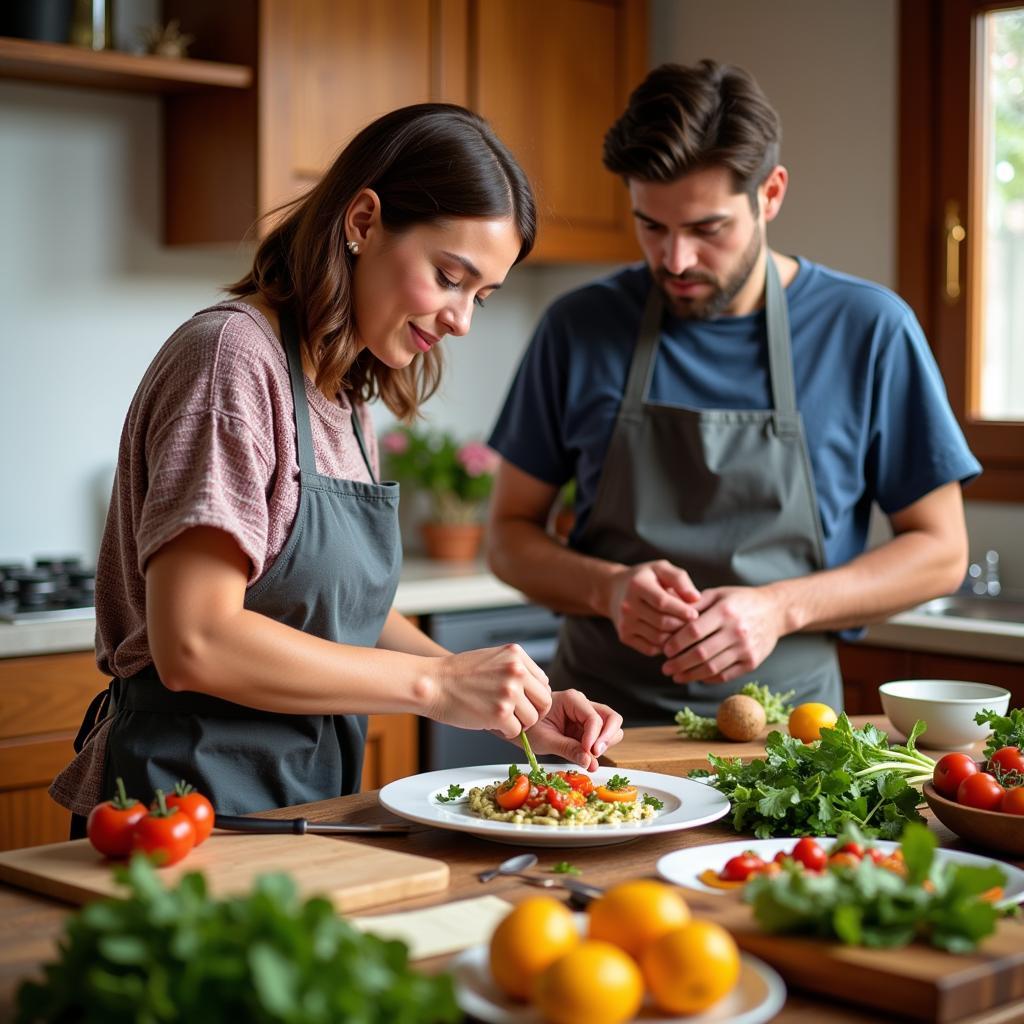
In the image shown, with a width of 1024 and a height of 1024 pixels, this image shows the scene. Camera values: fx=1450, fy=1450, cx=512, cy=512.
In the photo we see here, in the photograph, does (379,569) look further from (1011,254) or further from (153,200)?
(1011,254)

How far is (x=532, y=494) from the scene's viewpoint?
2543mm

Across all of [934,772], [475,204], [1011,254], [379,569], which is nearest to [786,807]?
[934,772]

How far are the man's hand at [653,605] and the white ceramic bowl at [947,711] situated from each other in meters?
0.31

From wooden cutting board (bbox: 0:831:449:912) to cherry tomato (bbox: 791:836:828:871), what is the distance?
32 centimetres

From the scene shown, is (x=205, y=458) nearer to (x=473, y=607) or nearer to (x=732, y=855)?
(x=732, y=855)

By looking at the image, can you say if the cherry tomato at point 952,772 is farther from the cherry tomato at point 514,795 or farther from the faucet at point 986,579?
the faucet at point 986,579

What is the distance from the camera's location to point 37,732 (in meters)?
2.84

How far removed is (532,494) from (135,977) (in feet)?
5.57

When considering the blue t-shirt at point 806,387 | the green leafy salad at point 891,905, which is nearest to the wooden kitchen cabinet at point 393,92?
the blue t-shirt at point 806,387

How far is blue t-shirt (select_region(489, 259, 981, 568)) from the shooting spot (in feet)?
7.71

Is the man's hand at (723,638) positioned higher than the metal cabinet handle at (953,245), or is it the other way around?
the metal cabinet handle at (953,245)

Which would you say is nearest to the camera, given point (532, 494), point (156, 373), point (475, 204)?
point (156, 373)

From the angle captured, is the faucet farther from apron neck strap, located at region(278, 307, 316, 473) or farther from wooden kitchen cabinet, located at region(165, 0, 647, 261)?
apron neck strap, located at region(278, 307, 316, 473)

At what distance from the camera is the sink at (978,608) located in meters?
3.32
